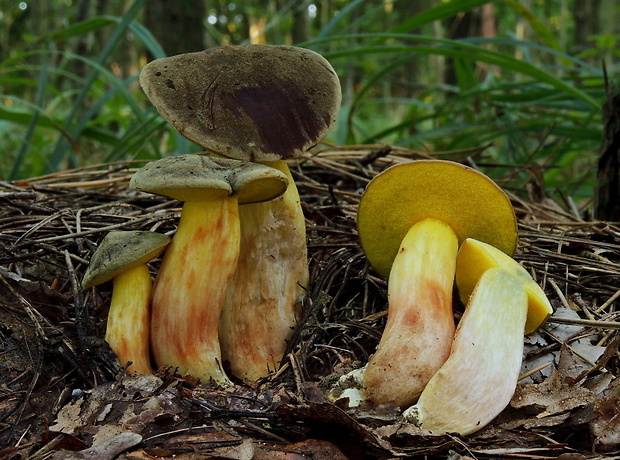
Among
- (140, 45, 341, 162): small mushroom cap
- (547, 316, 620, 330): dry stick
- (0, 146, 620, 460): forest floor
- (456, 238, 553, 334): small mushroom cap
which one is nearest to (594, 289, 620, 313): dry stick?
(0, 146, 620, 460): forest floor

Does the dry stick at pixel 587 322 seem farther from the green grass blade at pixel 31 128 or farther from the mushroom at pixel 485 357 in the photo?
the green grass blade at pixel 31 128

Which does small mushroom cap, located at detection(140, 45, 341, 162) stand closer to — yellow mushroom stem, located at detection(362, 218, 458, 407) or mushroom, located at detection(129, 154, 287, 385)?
mushroom, located at detection(129, 154, 287, 385)

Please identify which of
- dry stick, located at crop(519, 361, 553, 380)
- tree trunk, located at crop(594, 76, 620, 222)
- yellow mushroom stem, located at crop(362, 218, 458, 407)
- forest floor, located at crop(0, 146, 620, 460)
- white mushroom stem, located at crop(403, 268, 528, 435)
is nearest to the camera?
forest floor, located at crop(0, 146, 620, 460)

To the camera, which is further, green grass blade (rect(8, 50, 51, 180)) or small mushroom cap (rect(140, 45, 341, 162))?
green grass blade (rect(8, 50, 51, 180))

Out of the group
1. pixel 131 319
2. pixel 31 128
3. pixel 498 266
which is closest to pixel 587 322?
pixel 498 266

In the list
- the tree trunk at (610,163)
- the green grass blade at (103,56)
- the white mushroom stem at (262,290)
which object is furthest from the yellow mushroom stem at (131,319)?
the tree trunk at (610,163)

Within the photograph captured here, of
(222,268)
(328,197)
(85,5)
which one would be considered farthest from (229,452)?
(85,5)

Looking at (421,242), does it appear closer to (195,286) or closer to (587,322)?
(587,322)
